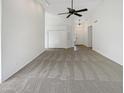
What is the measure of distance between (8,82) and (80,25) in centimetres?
1733

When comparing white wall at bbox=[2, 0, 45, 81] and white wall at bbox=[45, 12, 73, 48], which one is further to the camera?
white wall at bbox=[45, 12, 73, 48]

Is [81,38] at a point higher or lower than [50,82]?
higher

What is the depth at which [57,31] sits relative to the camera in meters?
13.8

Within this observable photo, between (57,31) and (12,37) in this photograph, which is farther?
(57,31)

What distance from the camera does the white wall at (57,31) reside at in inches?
539

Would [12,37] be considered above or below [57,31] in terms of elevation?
below

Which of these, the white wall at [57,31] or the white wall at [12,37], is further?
the white wall at [57,31]

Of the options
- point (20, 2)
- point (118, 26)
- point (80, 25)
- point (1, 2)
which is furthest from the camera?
point (80, 25)

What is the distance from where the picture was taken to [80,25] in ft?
65.1

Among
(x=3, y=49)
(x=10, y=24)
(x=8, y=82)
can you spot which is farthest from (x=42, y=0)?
(x=8, y=82)

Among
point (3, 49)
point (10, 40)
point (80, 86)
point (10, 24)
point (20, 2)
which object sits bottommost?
point (80, 86)

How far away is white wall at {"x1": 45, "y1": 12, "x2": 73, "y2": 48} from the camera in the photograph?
1368cm

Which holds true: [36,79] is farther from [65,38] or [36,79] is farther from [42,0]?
[65,38]

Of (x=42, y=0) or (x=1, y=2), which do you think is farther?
(x=42, y=0)
